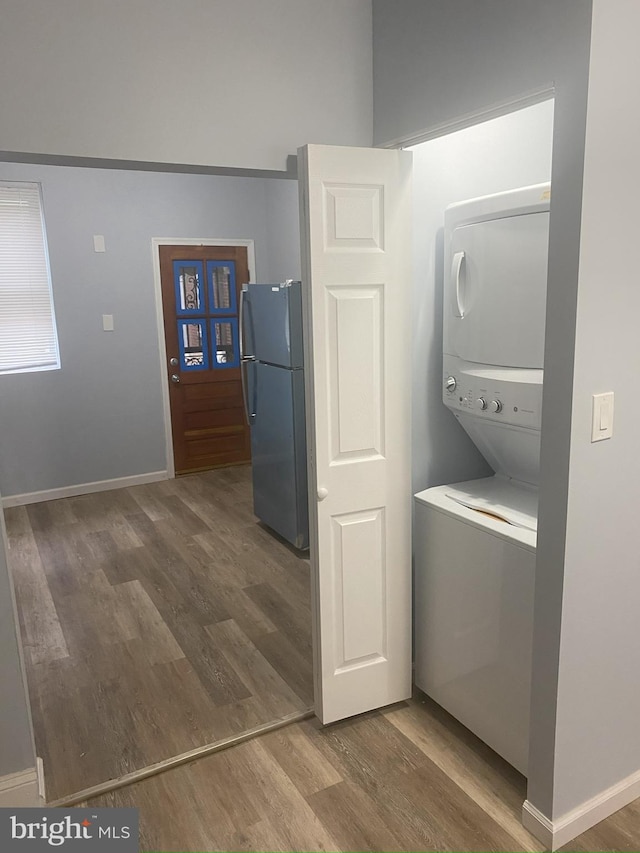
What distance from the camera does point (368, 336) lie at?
2.26 metres

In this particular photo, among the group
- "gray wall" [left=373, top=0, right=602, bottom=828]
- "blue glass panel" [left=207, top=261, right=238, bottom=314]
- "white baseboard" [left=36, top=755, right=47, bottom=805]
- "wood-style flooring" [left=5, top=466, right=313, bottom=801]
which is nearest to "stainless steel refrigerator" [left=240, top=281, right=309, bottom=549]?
"wood-style flooring" [left=5, top=466, right=313, bottom=801]

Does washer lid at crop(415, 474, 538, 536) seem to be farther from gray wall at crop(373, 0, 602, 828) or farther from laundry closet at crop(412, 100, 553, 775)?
gray wall at crop(373, 0, 602, 828)

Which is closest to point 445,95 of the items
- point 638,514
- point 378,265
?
point 378,265

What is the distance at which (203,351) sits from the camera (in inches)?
225

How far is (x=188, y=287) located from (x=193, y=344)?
468 mm

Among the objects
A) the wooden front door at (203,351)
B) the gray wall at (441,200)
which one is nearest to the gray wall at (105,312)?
the wooden front door at (203,351)

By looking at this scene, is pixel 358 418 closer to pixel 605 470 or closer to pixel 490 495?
pixel 490 495

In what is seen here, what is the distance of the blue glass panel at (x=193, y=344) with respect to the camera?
561cm

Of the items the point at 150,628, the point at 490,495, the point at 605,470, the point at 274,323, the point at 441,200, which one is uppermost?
the point at 441,200

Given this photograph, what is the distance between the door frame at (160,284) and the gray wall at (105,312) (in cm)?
4

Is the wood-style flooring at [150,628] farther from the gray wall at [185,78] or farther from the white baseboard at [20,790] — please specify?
the gray wall at [185,78]

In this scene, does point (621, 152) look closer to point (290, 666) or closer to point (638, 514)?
point (638, 514)

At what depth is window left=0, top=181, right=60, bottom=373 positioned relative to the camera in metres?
4.80

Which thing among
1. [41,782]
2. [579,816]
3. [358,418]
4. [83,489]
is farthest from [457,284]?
[83,489]
